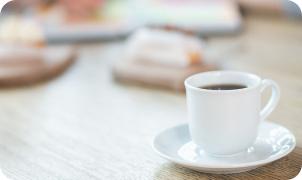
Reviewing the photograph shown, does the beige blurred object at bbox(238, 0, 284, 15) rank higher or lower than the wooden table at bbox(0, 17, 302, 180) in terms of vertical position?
higher

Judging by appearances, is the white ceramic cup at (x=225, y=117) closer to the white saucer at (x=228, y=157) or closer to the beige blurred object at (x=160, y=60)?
the white saucer at (x=228, y=157)

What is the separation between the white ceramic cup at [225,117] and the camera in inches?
28.6

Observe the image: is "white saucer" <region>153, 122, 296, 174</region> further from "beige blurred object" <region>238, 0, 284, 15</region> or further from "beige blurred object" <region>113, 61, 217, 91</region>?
"beige blurred object" <region>238, 0, 284, 15</region>

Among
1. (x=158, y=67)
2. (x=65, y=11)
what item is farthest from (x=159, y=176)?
(x=65, y=11)

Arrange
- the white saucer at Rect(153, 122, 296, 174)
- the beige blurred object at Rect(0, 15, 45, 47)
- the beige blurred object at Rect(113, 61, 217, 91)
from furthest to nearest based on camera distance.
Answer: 1. the beige blurred object at Rect(0, 15, 45, 47)
2. the beige blurred object at Rect(113, 61, 217, 91)
3. the white saucer at Rect(153, 122, 296, 174)

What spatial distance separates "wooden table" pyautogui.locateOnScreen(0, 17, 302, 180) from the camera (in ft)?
2.64

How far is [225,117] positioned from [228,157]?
7 centimetres

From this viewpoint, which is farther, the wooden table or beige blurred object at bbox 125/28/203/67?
beige blurred object at bbox 125/28/203/67

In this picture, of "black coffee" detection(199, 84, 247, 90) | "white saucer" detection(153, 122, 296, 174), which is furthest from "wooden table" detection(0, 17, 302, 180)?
"black coffee" detection(199, 84, 247, 90)

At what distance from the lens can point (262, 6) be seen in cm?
197

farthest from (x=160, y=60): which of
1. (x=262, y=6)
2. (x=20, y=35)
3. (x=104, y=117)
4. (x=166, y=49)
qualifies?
(x=262, y=6)

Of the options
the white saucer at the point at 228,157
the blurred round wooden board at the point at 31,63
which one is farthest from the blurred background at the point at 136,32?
the white saucer at the point at 228,157

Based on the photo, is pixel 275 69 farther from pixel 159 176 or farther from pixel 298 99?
pixel 159 176

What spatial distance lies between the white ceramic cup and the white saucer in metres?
0.02
